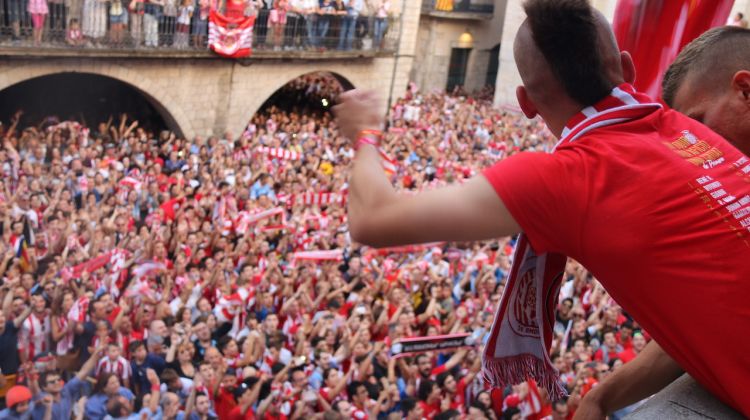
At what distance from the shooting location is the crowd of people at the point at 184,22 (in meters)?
14.8

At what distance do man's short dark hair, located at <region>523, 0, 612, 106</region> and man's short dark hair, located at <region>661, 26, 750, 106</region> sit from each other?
436 millimetres

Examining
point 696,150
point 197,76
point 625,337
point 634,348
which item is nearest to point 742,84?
point 696,150

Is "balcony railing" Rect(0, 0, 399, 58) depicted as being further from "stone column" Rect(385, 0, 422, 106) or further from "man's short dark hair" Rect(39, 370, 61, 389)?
"man's short dark hair" Rect(39, 370, 61, 389)

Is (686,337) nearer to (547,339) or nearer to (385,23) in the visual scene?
(547,339)

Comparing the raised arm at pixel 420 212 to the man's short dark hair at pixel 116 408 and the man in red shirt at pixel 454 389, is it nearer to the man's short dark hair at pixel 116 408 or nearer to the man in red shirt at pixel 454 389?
the man's short dark hair at pixel 116 408

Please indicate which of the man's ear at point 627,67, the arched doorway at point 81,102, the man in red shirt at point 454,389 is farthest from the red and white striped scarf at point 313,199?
the man's ear at point 627,67

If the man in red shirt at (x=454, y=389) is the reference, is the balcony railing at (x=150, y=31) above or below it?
above

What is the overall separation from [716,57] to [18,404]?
5.45 m

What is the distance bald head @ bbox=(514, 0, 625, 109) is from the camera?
166 cm

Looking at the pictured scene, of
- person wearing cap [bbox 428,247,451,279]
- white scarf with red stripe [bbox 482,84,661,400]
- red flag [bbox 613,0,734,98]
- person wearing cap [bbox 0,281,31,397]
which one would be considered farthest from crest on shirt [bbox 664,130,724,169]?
person wearing cap [bbox 428,247,451,279]

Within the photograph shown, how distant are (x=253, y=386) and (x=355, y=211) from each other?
5380mm

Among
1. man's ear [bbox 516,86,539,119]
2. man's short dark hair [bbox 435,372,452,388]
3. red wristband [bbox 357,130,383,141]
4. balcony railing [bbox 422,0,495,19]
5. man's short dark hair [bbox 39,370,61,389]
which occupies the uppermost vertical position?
balcony railing [bbox 422,0,495,19]

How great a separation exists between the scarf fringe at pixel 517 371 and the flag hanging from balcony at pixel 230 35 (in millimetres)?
16900

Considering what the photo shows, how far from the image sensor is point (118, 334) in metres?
7.17
